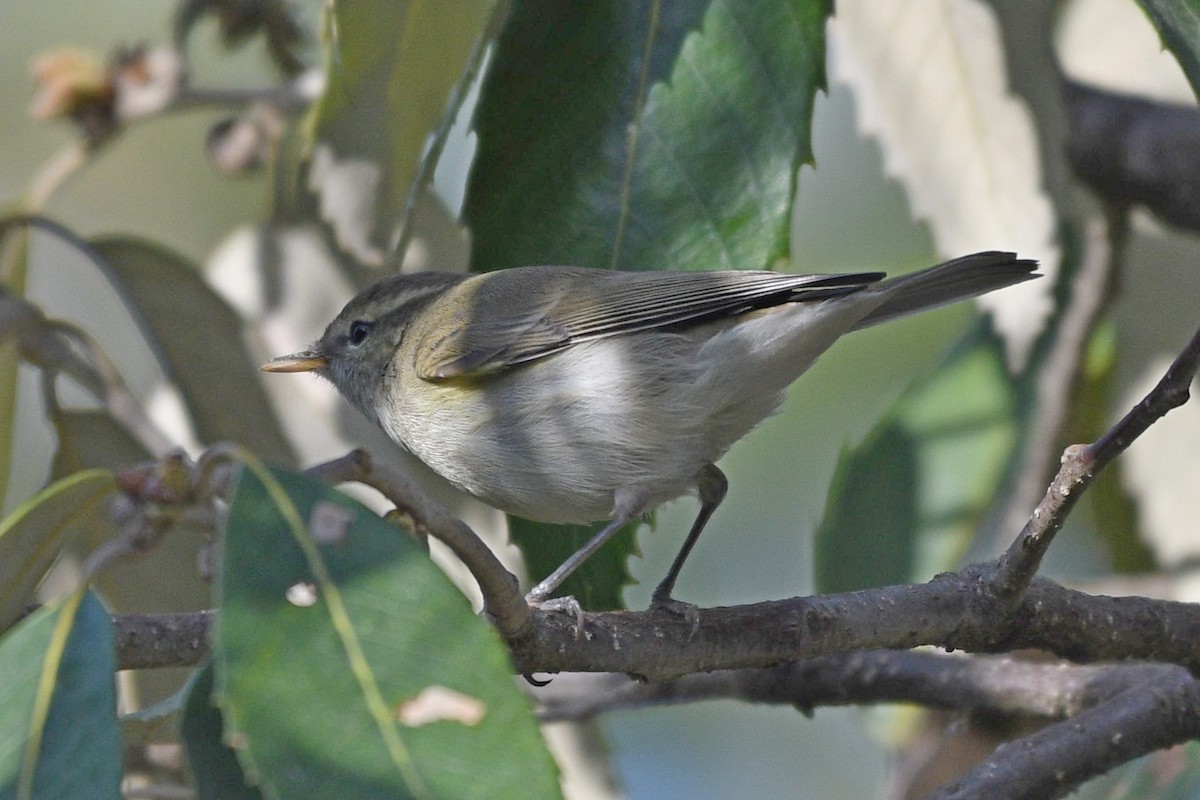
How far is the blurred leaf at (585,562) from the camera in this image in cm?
262

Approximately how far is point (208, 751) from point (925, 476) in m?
2.60

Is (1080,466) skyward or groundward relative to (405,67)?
groundward

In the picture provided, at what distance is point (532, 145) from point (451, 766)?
55.3 inches

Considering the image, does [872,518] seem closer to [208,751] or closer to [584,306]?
[584,306]

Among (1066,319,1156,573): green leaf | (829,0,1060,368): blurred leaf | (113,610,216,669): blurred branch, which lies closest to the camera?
(113,610,216,669): blurred branch

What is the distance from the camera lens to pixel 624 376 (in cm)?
282

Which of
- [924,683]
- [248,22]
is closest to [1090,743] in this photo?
[924,683]

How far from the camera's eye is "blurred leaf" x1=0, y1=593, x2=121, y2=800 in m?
1.60

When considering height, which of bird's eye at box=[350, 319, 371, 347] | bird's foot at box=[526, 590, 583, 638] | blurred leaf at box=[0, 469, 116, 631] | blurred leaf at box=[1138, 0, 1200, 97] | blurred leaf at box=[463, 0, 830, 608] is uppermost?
blurred leaf at box=[1138, 0, 1200, 97]

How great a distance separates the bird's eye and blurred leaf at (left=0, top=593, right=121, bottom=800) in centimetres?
178

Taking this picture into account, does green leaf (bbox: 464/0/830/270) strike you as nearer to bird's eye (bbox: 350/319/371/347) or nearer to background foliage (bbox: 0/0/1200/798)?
background foliage (bbox: 0/0/1200/798)

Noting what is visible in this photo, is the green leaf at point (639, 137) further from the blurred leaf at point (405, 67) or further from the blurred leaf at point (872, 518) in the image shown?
the blurred leaf at point (872, 518)

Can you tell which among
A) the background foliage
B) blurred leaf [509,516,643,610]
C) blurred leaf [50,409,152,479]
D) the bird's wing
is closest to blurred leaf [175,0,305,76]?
the background foliage

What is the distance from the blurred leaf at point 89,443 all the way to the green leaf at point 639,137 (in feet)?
4.23
